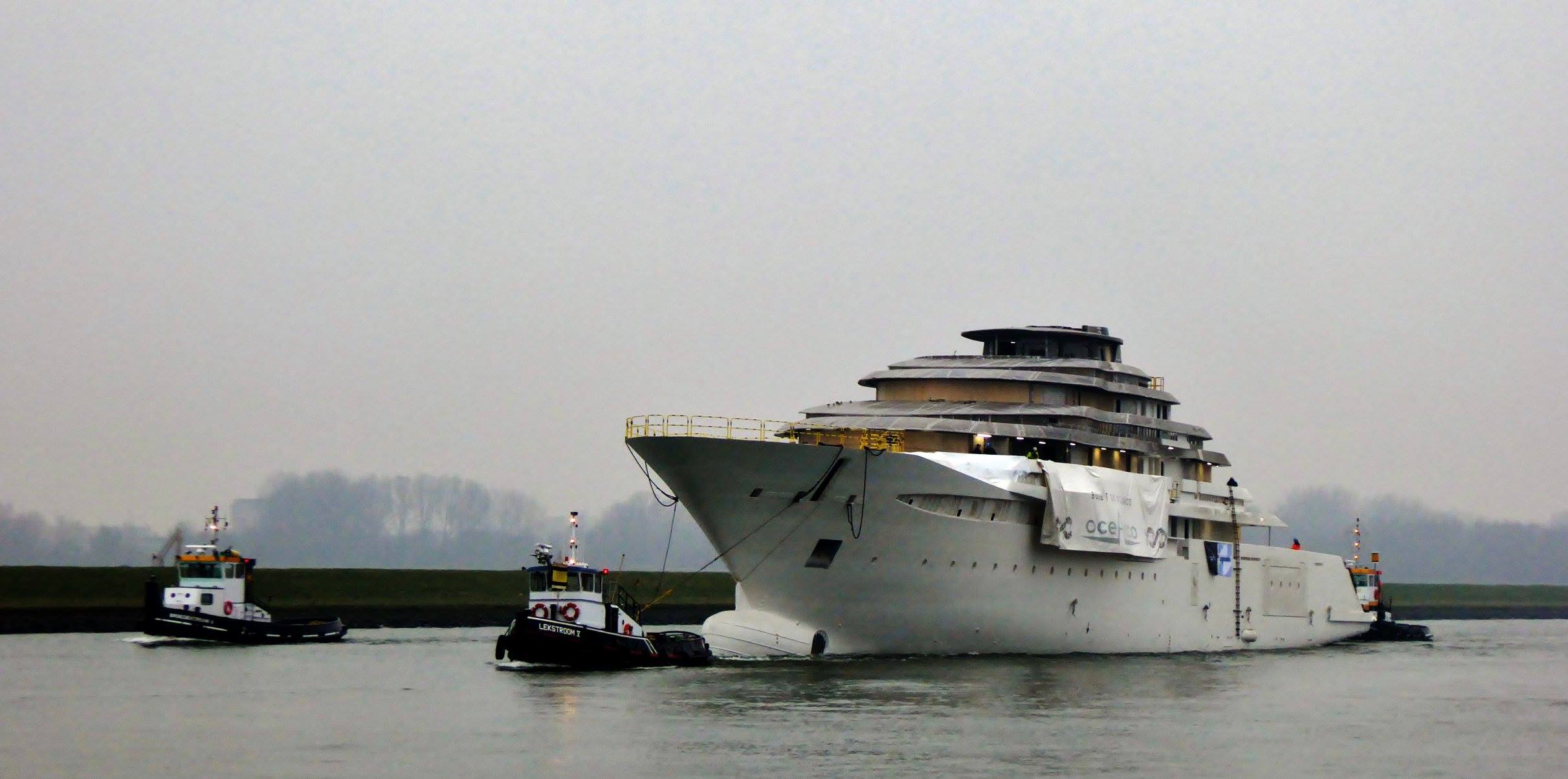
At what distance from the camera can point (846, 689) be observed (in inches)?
1527

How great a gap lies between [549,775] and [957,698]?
509 inches

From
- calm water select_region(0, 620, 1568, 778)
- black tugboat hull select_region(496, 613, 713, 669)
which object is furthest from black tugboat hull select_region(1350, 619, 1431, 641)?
black tugboat hull select_region(496, 613, 713, 669)

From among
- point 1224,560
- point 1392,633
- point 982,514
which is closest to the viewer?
point 982,514

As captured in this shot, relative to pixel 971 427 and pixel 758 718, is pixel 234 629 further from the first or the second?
pixel 758 718

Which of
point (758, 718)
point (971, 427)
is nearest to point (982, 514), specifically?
point (971, 427)

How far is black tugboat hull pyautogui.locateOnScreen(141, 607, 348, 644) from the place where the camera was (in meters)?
55.0

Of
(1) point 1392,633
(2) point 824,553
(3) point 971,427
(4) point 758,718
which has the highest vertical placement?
(3) point 971,427

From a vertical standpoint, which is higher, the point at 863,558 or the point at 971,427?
the point at 971,427

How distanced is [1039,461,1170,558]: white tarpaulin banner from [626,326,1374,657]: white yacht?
7 centimetres

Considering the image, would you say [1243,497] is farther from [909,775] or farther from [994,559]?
[909,775]

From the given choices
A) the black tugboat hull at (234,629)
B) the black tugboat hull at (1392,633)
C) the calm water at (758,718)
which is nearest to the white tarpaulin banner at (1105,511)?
the calm water at (758,718)

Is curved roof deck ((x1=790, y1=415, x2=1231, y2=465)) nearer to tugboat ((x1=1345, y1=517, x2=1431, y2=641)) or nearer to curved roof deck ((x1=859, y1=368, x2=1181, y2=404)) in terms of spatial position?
curved roof deck ((x1=859, y1=368, x2=1181, y2=404))

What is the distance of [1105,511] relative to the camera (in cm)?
5144

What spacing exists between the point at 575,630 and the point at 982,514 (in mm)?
11038
